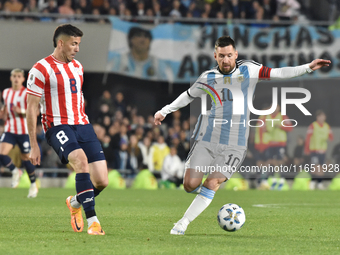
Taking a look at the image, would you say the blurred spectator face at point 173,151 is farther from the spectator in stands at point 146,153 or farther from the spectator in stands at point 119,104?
the spectator in stands at point 119,104

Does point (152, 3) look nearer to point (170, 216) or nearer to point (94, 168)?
point (170, 216)

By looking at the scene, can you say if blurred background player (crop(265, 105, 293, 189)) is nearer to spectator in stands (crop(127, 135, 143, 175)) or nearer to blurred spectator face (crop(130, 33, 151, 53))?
spectator in stands (crop(127, 135, 143, 175))

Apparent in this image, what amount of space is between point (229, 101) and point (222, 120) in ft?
0.76

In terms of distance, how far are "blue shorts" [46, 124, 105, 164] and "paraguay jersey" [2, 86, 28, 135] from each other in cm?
674

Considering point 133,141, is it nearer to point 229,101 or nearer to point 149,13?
point 149,13

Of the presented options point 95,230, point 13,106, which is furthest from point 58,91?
point 13,106

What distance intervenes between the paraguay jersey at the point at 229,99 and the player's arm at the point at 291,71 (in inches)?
0.4

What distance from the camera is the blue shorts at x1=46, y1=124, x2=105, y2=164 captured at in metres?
6.55

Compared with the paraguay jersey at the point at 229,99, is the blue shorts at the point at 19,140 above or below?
below

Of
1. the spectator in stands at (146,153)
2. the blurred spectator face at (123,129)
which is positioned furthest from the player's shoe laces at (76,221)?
the blurred spectator face at (123,129)

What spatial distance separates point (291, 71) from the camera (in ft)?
22.2

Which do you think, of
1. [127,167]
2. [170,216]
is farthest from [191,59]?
[170,216]

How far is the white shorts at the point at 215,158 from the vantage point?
6.72 metres

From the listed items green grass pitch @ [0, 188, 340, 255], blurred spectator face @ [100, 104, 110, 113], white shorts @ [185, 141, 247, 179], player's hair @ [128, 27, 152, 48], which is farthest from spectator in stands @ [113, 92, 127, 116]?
white shorts @ [185, 141, 247, 179]
